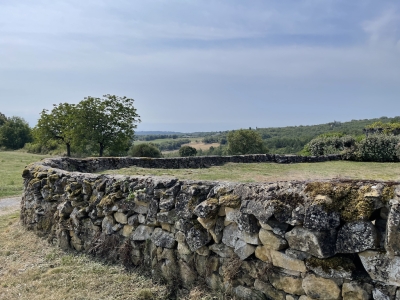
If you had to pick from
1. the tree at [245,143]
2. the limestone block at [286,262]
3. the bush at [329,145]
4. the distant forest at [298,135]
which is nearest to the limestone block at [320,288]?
the limestone block at [286,262]

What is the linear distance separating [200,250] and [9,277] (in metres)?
3.93

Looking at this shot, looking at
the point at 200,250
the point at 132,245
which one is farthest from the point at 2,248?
the point at 200,250

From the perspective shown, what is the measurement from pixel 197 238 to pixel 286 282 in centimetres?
156

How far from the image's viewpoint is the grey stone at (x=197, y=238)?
517 cm

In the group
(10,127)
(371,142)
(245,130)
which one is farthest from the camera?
(10,127)

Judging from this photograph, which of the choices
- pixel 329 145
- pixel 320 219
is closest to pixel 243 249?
pixel 320 219

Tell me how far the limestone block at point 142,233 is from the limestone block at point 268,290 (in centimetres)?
230

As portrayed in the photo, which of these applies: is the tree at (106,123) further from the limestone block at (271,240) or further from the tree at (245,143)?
the limestone block at (271,240)

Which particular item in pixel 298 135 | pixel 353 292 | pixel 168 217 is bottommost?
pixel 353 292

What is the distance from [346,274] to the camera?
3734 mm

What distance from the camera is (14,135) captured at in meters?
A: 66.2

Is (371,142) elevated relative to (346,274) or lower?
elevated

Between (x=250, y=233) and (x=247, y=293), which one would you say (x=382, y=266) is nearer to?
(x=250, y=233)

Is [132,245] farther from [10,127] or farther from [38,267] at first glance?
[10,127]
